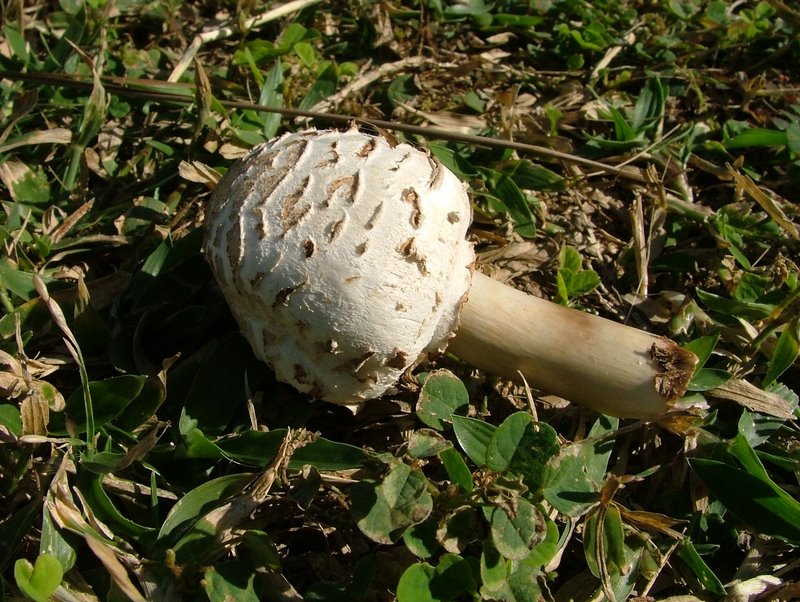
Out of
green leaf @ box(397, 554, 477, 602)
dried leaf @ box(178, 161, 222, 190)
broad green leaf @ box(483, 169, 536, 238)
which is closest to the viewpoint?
green leaf @ box(397, 554, 477, 602)

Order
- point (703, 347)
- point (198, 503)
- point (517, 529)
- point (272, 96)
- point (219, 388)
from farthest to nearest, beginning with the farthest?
1. point (272, 96)
2. point (703, 347)
3. point (219, 388)
4. point (198, 503)
5. point (517, 529)

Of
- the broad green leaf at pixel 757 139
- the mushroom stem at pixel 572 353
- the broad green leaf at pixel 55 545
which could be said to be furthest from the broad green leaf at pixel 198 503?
the broad green leaf at pixel 757 139

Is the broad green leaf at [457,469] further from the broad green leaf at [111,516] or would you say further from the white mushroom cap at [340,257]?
the broad green leaf at [111,516]

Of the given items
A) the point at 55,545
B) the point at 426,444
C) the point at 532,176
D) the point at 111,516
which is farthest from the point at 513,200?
the point at 55,545

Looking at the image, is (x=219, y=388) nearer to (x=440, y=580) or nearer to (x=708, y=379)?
(x=440, y=580)

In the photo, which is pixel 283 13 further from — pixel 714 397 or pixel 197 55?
pixel 714 397

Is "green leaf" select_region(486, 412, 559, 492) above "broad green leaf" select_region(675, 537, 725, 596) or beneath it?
above

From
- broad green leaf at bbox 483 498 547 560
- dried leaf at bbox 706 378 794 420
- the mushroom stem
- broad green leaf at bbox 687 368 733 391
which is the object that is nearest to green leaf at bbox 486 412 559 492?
broad green leaf at bbox 483 498 547 560

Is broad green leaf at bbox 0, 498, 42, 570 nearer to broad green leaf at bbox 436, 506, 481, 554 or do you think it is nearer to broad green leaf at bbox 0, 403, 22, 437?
broad green leaf at bbox 0, 403, 22, 437
